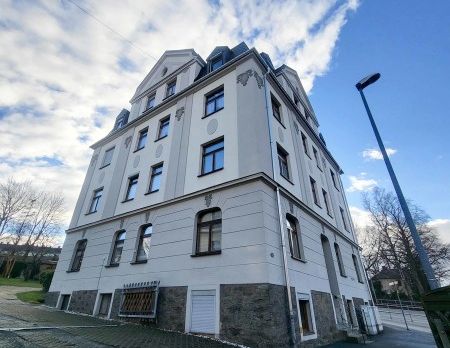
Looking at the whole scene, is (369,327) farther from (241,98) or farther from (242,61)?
(242,61)

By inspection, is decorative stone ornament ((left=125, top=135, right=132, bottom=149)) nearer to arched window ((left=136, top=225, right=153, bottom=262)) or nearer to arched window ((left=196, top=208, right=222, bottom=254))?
arched window ((left=136, top=225, right=153, bottom=262))

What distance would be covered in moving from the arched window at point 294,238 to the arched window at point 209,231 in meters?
3.26

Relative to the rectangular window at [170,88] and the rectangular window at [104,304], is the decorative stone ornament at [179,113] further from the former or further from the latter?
the rectangular window at [104,304]

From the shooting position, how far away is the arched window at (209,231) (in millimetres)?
10602

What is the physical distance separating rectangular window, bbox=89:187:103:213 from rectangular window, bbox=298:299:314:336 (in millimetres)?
14817

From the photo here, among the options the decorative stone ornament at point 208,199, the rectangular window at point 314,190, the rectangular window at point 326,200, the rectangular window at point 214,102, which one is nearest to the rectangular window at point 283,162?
the rectangular window at point 314,190

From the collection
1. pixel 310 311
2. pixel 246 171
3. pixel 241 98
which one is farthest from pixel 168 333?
pixel 241 98

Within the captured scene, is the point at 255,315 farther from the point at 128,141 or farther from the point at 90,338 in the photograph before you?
the point at 128,141

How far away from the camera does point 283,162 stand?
13.9 metres

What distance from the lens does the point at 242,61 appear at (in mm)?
14477

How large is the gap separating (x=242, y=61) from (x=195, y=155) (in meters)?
6.07

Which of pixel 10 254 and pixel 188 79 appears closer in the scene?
pixel 188 79

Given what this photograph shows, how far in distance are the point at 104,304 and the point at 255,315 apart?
9.36 metres

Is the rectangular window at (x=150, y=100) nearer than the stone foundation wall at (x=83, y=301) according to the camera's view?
No
